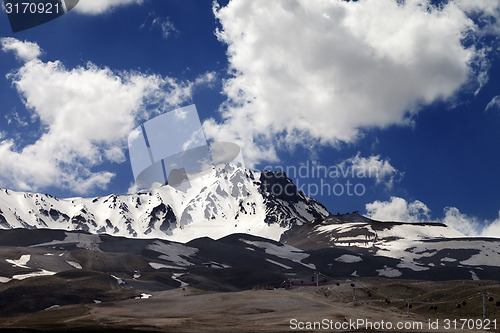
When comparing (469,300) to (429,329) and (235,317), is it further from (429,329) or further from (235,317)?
(235,317)

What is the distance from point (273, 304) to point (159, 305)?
25.5 meters

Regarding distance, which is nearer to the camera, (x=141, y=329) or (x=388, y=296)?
(x=141, y=329)

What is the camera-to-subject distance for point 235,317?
308ft

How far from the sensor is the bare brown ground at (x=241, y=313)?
8350 centimetres

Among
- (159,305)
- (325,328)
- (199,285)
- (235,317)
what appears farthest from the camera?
(199,285)

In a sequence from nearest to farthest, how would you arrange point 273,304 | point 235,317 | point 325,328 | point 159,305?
1. point 325,328
2. point 235,317
3. point 273,304
4. point 159,305

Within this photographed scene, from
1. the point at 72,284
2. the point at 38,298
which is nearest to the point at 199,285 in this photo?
the point at 72,284

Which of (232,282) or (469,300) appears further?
(232,282)

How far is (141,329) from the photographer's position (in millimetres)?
78562

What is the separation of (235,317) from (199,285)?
95.8 metres

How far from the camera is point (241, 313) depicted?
328 feet

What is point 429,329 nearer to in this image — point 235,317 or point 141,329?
point 235,317

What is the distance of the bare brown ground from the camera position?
8350 cm

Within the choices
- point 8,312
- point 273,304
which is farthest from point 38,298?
point 273,304
